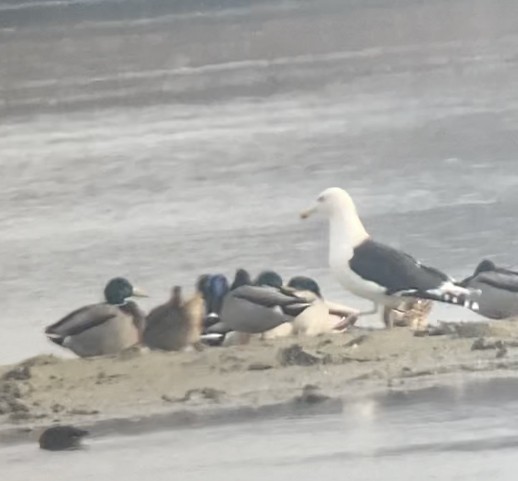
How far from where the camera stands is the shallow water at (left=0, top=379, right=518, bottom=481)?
2.11 meters

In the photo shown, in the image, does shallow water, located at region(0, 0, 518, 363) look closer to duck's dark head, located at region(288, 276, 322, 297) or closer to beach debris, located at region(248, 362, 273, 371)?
duck's dark head, located at region(288, 276, 322, 297)

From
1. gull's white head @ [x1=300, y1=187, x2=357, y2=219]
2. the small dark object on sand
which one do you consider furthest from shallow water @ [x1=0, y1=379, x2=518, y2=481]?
gull's white head @ [x1=300, y1=187, x2=357, y2=219]

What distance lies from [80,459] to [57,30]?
576 millimetres

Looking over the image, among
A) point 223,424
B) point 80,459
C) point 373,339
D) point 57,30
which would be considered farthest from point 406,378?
point 57,30

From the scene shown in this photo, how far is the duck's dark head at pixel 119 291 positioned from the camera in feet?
7.16

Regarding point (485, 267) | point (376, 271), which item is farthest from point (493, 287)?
point (376, 271)

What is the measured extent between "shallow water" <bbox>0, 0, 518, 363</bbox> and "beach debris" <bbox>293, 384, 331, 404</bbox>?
0.13 m

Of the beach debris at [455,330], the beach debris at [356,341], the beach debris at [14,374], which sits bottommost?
the beach debris at [14,374]

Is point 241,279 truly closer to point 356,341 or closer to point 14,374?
point 356,341

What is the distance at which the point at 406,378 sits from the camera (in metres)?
2.19

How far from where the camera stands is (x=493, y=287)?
87.0 inches

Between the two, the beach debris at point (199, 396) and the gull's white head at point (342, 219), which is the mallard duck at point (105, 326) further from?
the gull's white head at point (342, 219)

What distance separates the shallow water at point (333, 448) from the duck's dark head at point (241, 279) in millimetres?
186

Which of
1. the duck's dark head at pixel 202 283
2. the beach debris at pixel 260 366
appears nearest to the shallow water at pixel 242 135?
the duck's dark head at pixel 202 283
